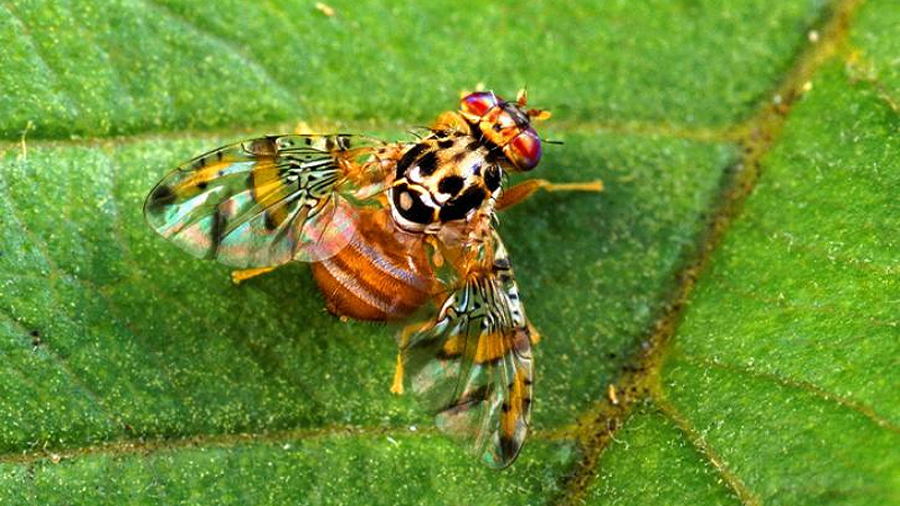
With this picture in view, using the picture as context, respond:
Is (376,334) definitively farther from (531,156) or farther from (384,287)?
(531,156)

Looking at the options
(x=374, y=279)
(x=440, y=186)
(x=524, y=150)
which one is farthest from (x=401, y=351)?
(x=524, y=150)

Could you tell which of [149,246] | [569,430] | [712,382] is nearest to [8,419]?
[149,246]

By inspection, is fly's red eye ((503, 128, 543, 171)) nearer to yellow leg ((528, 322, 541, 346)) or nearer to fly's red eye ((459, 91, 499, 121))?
fly's red eye ((459, 91, 499, 121))

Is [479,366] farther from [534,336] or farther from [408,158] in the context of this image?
[408,158]

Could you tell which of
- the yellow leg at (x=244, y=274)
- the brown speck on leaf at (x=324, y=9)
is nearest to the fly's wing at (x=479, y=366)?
the yellow leg at (x=244, y=274)

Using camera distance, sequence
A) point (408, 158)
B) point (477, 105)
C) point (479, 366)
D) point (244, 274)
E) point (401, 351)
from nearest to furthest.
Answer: point (479, 366) < point (401, 351) < point (244, 274) < point (408, 158) < point (477, 105)

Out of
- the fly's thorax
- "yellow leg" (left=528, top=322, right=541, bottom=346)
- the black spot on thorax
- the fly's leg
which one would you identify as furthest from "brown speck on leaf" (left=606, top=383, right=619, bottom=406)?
the black spot on thorax
